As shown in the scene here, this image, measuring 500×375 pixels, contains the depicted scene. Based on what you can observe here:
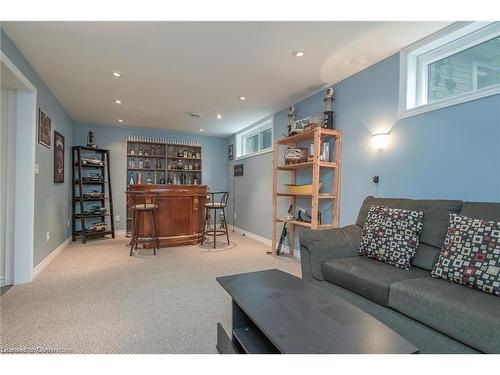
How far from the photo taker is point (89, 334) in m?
1.84

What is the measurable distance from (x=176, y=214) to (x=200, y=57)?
2.66m

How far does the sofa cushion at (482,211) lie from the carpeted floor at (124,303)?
184 centimetres

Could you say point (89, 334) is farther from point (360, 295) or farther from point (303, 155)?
point (303, 155)

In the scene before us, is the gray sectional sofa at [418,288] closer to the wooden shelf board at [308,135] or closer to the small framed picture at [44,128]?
the wooden shelf board at [308,135]

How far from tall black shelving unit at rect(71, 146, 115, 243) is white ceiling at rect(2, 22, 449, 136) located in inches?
50.9

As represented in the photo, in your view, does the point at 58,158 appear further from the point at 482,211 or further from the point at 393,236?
the point at 482,211

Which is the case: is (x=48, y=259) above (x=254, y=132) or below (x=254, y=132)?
below

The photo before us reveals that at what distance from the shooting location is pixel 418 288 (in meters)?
1.57

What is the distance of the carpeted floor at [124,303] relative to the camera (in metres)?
1.76

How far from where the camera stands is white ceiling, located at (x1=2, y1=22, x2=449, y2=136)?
2.23 m

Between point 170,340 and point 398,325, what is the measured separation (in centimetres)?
142

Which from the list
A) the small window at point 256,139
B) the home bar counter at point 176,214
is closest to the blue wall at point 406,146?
the small window at point 256,139

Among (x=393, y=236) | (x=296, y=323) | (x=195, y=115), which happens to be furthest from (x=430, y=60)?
(x=195, y=115)

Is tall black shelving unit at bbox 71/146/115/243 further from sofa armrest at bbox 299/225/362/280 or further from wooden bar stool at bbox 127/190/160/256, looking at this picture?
sofa armrest at bbox 299/225/362/280
